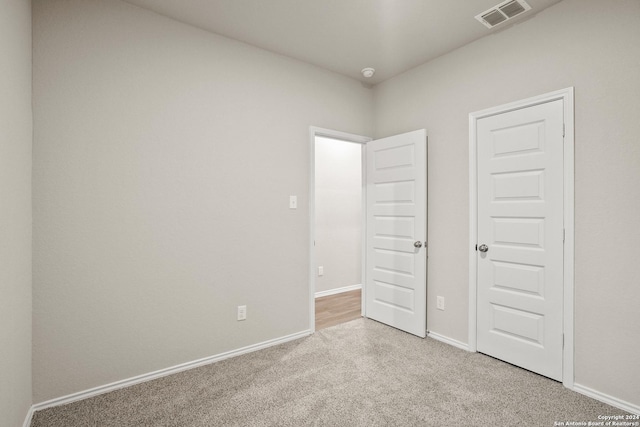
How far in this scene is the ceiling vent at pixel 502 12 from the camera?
2.18 m

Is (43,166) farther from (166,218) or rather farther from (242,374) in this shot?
(242,374)

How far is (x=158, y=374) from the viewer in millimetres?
2305

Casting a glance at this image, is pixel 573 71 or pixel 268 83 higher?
pixel 268 83

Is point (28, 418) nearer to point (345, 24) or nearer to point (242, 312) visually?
point (242, 312)

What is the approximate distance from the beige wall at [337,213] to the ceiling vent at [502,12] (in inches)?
103

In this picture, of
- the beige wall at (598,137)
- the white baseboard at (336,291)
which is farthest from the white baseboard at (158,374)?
the beige wall at (598,137)

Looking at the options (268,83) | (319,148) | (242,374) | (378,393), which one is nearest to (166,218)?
(242,374)

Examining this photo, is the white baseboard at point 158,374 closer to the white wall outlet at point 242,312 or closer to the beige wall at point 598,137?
the white wall outlet at point 242,312

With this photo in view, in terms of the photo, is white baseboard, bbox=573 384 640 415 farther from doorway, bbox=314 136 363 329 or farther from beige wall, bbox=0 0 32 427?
beige wall, bbox=0 0 32 427

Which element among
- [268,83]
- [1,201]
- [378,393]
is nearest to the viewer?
[1,201]

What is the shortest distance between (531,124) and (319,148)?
2.87 meters

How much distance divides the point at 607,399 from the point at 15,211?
12.0ft

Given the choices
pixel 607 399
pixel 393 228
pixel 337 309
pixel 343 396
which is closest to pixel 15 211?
pixel 343 396

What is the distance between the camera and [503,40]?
Result: 2.49m
